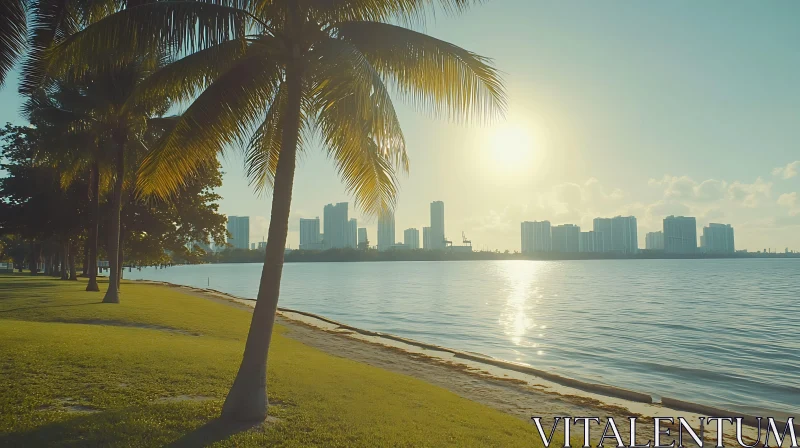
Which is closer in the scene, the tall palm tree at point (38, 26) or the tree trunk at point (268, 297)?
the tree trunk at point (268, 297)

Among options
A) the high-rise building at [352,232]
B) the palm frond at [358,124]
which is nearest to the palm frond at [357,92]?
the palm frond at [358,124]

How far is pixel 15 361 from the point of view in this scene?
364 inches

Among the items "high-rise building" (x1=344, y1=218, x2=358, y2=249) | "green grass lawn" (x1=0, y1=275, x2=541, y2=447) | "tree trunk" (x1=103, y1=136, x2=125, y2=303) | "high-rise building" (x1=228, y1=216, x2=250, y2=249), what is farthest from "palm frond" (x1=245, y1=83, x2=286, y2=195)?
"high-rise building" (x1=228, y1=216, x2=250, y2=249)

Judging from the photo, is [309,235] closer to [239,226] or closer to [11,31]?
[239,226]

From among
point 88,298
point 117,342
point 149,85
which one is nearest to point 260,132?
point 149,85

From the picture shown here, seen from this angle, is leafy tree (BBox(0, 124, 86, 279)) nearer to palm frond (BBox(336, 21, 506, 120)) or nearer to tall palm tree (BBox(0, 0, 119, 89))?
tall palm tree (BBox(0, 0, 119, 89))

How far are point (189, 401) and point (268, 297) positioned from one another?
2.18 metres

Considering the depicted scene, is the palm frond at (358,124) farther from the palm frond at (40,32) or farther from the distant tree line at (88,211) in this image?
the distant tree line at (88,211)

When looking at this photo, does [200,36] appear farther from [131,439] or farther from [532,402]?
[532,402]

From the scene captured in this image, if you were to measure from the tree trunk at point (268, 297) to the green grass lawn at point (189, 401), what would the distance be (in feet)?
1.12

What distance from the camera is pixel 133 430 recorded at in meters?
6.38

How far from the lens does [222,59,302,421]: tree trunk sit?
7211 millimetres

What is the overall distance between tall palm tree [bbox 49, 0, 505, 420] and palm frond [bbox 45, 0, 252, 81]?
13mm

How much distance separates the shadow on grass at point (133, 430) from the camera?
5.91 m
